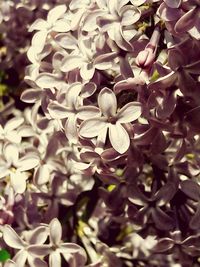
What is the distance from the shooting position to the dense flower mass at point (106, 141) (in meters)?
1.12

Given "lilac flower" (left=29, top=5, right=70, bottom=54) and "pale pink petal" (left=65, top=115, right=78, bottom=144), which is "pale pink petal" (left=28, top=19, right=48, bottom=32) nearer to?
"lilac flower" (left=29, top=5, right=70, bottom=54)

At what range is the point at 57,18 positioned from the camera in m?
1.31

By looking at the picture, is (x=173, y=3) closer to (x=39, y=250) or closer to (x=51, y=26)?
(x=51, y=26)

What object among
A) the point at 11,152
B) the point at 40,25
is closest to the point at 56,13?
the point at 40,25

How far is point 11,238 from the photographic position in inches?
49.3

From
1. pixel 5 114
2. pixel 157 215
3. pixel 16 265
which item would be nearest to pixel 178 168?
pixel 157 215

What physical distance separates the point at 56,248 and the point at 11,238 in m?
0.08

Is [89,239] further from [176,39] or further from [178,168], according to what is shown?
[176,39]

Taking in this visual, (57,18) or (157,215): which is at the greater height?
(57,18)

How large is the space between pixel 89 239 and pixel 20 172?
204 mm

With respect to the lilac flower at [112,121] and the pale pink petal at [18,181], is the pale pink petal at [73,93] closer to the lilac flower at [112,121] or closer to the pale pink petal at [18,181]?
the lilac flower at [112,121]

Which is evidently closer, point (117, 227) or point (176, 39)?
point (176, 39)

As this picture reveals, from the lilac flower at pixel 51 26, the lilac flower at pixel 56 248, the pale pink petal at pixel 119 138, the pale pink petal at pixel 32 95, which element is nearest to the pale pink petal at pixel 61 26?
the lilac flower at pixel 51 26

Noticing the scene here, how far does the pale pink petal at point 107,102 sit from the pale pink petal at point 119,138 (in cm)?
2
